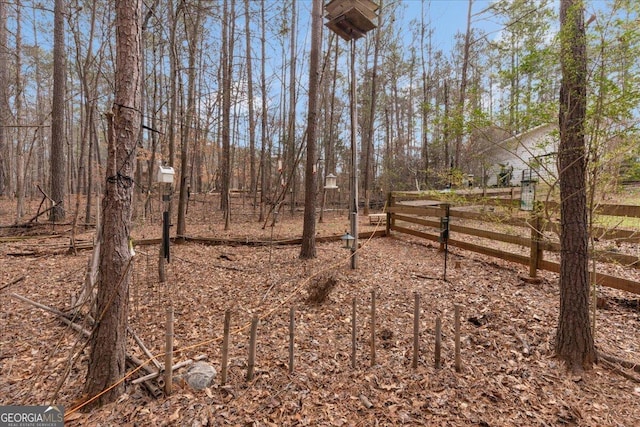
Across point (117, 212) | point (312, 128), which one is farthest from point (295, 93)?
point (117, 212)

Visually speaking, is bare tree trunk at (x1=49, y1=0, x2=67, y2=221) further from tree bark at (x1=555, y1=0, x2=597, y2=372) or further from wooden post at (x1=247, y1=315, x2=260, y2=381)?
tree bark at (x1=555, y1=0, x2=597, y2=372)

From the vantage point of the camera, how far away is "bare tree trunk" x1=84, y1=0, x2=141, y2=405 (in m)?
2.00

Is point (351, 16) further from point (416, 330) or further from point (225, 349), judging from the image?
point (225, 349)

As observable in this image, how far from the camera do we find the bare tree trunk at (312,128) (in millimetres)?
4984

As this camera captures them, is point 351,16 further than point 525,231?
No

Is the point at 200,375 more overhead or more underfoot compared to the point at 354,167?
more underfoot

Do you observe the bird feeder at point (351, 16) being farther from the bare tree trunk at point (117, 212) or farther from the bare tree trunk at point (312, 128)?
the bare tree trunk at point (117, 212)

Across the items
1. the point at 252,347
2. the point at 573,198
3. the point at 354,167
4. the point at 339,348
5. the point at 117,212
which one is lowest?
the point at 339,348

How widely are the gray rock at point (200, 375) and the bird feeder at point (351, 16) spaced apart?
15.0 ft

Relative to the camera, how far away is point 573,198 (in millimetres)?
2432

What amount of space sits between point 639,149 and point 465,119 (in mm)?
1325

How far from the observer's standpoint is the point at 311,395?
87.5 inches

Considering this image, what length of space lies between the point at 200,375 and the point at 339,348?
4.01 feet

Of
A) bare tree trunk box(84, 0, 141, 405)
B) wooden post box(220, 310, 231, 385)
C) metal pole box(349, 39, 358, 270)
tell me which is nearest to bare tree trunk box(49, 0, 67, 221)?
bare tree trunk box(84, 0, 141, 405)
